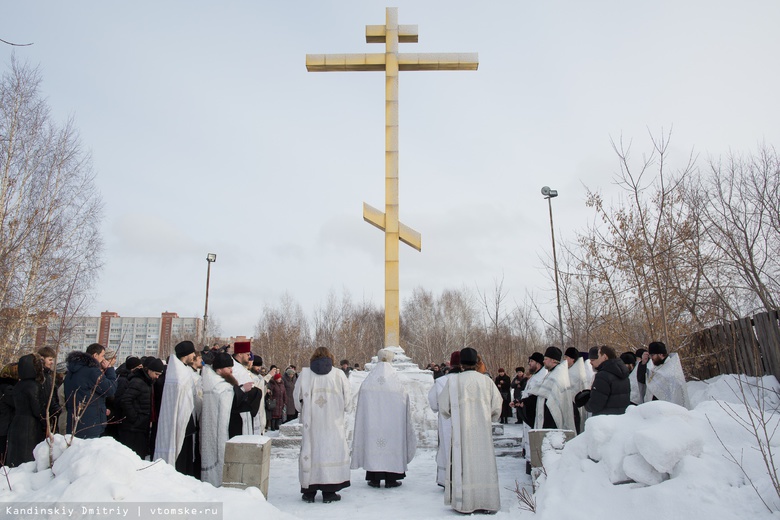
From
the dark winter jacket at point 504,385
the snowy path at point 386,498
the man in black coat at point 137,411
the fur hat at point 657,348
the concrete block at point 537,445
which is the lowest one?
the snowy path at point 386,498

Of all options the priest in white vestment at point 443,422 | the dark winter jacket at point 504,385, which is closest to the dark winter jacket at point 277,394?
the dark winter jacket at point 504,385

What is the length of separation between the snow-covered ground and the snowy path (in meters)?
0.90

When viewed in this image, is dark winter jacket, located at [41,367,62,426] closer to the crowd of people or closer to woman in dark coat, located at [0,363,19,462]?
the crowd of people

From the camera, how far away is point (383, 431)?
7.04 meters

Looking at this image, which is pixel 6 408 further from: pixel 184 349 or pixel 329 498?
pixel 329 498

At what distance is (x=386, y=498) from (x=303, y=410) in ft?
4.50

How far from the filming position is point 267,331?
148 feet

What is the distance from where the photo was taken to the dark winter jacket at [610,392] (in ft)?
20.7

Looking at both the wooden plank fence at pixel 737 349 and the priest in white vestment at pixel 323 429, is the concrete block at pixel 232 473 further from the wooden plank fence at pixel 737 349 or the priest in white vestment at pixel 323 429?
the wooden plank fence at pixel 737 349

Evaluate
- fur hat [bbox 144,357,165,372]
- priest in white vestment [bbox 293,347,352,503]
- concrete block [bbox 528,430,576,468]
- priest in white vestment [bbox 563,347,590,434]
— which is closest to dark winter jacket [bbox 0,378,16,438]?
fur hat [bbox 144,357,165,372]

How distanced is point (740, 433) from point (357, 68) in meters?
13.3

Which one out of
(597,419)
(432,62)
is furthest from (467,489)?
(432,62)

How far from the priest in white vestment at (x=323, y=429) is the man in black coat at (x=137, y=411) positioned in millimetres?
1639

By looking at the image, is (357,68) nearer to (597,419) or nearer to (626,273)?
(626,273)
